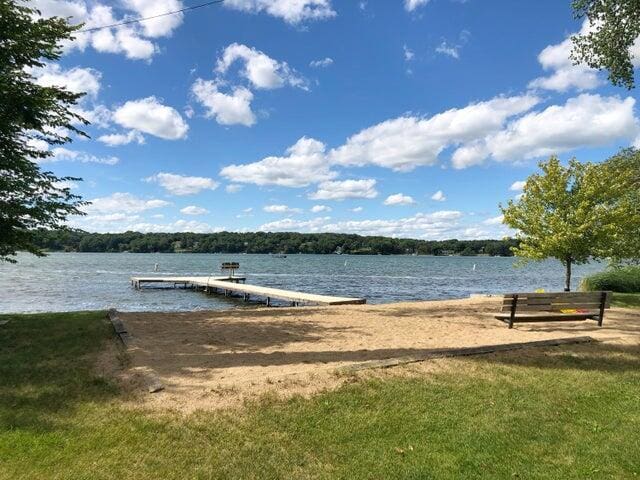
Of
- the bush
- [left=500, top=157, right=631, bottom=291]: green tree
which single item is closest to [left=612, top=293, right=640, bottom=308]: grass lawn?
[left=500, top=157, right=631, bottom=291]: green tree

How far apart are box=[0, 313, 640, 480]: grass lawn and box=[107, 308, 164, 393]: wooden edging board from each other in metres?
0.42

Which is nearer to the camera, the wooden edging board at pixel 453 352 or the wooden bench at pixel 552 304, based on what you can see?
the wooden edging board at pixel 453 352

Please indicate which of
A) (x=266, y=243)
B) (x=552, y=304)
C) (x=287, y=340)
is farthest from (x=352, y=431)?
(x=266, y=243)

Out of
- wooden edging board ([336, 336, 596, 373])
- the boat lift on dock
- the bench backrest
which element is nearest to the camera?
wooden edging board ([336, 336, 596, 373])

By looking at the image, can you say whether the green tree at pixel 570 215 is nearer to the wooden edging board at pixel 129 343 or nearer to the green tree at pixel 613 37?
the green tree at pixel 613 37

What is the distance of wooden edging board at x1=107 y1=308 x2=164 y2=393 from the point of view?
5.93 m

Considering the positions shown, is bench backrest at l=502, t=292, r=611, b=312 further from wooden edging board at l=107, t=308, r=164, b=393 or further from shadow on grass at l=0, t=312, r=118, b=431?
shadow on grass at l=0, t=312, r=118, b=431

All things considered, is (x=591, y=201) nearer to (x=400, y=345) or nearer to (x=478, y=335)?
(x=478, y=335)

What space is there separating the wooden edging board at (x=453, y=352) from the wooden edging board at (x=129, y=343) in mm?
2358

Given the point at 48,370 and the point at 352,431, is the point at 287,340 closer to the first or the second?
the point at 48,370

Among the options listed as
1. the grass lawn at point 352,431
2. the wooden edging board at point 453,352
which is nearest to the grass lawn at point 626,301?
the wooden edging board at point 453,352

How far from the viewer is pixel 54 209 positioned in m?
11.1

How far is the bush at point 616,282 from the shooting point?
69.1ft

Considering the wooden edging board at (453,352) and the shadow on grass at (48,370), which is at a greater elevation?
the wooden edging board at (453,352)
